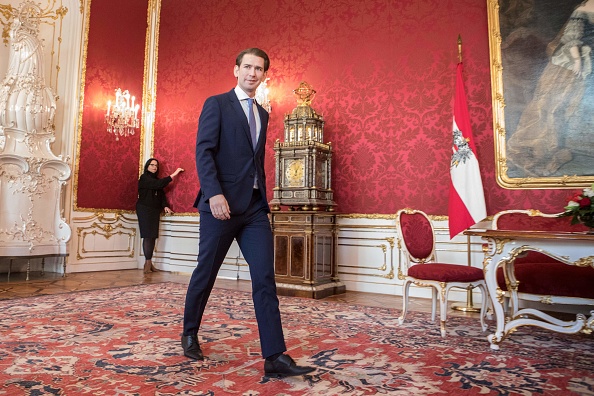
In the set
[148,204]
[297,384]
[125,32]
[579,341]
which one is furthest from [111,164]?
[579,341]

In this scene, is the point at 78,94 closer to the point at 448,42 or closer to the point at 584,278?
the point at 448,42

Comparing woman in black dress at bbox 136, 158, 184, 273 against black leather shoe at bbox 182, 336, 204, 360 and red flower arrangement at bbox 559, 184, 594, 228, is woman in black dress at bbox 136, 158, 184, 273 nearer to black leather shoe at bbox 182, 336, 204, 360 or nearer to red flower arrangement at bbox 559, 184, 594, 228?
black leather shoe at bbox 182, 336, 204, 360

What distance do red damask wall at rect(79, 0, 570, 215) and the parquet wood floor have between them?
110cm

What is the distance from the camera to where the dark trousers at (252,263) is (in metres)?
2.09

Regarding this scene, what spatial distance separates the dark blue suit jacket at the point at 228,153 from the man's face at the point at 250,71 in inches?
4.1

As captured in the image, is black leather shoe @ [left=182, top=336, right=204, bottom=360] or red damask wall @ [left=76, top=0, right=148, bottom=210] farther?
red damask wall @ [left=76, top=0, right=148, bottom=210]

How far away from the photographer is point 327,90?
→ 5.93 metres

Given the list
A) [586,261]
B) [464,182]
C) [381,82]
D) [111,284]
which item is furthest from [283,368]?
[381,82]

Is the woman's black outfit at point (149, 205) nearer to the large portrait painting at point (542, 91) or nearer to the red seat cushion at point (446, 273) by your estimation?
the red seat cushion at point (446, 273)

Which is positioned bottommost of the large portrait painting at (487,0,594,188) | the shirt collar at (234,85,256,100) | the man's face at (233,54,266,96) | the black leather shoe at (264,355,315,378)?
the black leather shoe at (264,355,315,378)

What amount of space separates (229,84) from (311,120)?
2.20 meters

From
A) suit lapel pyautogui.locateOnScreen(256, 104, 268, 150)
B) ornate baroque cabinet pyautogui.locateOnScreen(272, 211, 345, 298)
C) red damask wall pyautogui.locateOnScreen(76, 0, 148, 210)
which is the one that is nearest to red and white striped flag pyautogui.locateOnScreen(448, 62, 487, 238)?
ornate baroque cabinet pyautogui.locateOnScreen(272, 211, 345, 298)

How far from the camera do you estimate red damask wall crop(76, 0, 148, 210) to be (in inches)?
274

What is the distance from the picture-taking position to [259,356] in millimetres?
2479
